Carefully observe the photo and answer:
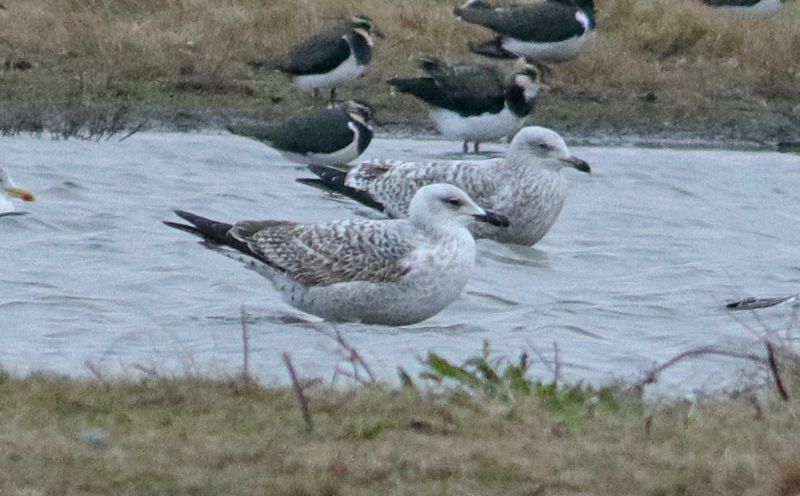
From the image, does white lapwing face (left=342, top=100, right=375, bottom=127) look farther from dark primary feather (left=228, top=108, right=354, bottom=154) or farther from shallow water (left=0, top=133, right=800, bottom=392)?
shallow water (left=0, top=133, right=800, bottom=392)

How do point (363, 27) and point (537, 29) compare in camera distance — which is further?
point (537, 29)

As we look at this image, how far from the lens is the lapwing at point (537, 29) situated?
17.1 metres

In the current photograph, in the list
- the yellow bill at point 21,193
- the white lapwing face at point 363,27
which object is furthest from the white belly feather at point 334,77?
the yellow bill at point 21,193

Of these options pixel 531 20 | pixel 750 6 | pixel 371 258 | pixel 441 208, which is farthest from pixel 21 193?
pixel 750 6

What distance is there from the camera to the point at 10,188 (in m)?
12.0

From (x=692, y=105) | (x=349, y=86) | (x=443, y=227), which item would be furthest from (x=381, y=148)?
(x=443, y=227)

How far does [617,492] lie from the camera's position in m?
4.60

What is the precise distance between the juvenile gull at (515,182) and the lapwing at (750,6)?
8.04 m

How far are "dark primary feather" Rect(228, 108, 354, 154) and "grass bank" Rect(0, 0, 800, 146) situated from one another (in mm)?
1674

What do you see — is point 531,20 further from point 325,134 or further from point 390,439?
point 390,439

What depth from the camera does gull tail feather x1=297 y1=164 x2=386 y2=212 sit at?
1265 cm

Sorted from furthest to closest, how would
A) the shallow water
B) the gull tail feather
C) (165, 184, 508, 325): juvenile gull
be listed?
the gull tail feather, (165, 184, 508, 325): juvenile gull, the shallow water

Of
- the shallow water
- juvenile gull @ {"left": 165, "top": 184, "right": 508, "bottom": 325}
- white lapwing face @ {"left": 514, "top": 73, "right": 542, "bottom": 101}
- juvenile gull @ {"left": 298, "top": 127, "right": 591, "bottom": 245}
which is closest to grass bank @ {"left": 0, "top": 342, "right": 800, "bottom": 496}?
the shallow water

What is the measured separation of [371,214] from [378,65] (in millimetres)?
4639
